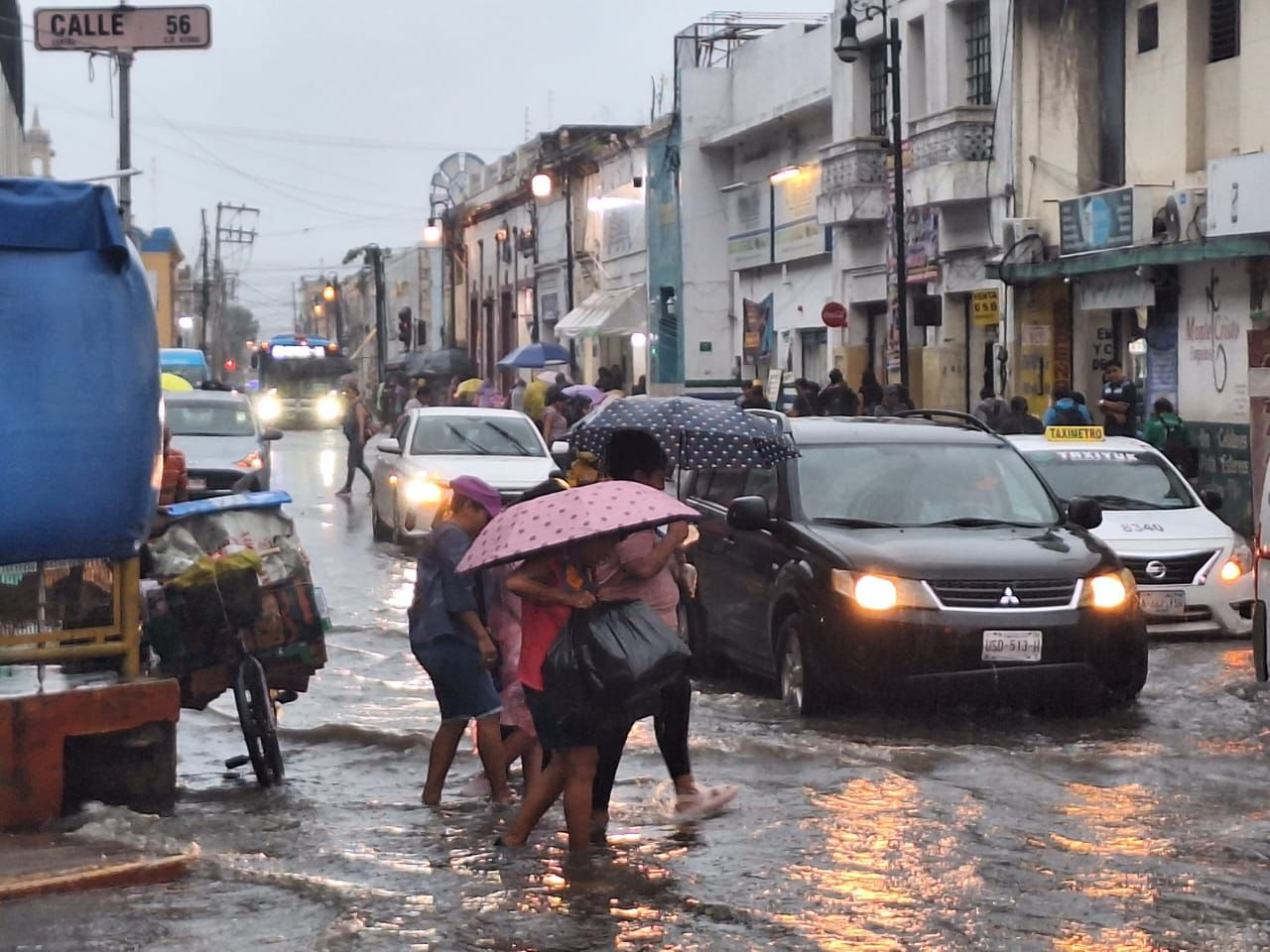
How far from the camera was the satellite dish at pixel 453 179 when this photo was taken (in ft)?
254

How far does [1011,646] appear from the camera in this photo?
36.9ft

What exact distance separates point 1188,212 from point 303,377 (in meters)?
51.2

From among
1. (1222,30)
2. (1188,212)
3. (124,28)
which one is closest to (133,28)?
(124,28)

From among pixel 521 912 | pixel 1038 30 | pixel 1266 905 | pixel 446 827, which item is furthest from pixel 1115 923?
pixel 1038 30

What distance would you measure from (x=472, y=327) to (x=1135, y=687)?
215 ft

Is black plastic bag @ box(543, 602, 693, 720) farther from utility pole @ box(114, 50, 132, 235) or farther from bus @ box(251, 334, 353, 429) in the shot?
bus @ box(251, 334, 353, 429)

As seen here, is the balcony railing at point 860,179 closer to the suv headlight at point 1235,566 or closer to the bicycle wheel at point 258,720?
the suv headlight at point 1235,566

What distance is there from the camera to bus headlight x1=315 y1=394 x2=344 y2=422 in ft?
225

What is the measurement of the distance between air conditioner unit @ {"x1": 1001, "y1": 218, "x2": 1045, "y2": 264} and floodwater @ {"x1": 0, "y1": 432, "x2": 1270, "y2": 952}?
17.0 meters

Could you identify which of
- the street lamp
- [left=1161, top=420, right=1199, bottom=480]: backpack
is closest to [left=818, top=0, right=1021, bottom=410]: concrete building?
→ the street lamp

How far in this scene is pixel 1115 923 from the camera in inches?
277

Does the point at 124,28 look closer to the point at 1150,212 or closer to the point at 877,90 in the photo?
the point at 1150,212

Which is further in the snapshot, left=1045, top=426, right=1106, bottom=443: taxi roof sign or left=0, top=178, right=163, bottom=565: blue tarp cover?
left=1045, top=426, right=1106, bottom=443: taxi roof sign

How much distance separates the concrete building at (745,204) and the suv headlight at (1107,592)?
26.4 m
